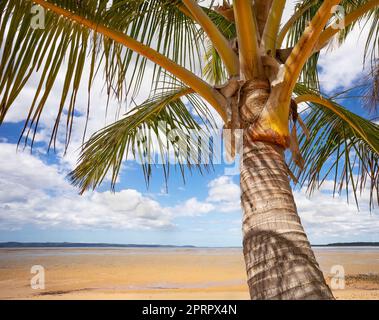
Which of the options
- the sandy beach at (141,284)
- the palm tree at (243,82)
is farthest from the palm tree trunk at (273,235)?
the sandy beach at (141,284)

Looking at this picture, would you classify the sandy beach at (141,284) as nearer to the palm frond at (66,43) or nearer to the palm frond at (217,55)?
the palm frond at (217,55)

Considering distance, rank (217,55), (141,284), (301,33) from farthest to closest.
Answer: (141,284) < (217,55) < (301,33)

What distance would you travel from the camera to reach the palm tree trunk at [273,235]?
63.1 inches

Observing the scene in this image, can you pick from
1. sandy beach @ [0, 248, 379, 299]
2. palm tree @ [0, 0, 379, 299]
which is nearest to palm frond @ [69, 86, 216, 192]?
palm tree @ [0, 0, 379, 299]

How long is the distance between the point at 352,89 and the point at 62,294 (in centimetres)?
832

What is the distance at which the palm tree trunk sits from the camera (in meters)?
1.60

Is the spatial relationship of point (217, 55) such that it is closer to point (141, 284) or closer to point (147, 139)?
point (147, 139)

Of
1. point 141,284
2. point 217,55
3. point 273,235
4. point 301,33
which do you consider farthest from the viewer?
point 141,284

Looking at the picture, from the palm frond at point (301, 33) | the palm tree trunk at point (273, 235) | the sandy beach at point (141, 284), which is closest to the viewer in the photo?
the palm tree trunk at point (273, 235)

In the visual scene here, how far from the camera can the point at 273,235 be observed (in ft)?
5.76

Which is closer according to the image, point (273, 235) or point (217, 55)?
point (273, 235)

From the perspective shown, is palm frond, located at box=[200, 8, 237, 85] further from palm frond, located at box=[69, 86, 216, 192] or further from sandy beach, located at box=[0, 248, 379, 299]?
sandy beach, located at box=[0, 248, 379, 299]

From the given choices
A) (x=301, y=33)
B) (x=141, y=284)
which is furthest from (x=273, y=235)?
(x=141, y=284)
